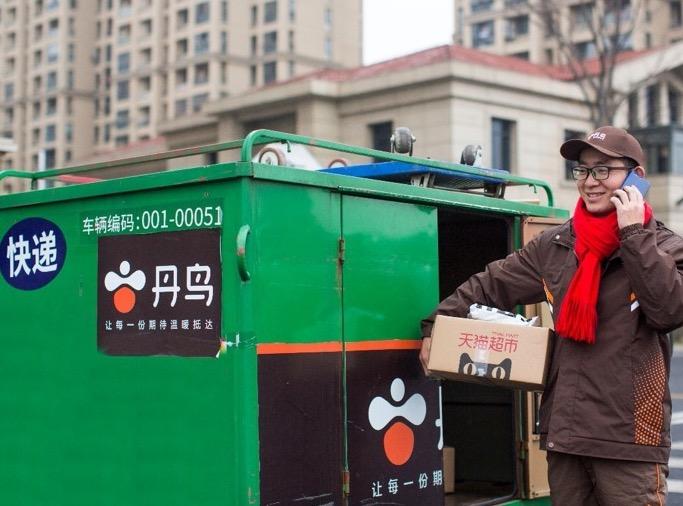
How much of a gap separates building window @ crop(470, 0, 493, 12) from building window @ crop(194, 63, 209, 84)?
67.3ft

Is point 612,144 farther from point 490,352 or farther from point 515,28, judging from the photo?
point 515,28

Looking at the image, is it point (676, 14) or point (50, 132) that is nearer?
point (676, 14)

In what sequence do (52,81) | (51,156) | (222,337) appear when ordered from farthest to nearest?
(52,81) → (51,156) → (222,337)

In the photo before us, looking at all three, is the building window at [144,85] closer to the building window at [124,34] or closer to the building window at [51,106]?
the building window at [124,34]

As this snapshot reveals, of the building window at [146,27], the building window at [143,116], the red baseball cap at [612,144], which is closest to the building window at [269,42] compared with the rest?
the building window at [146,27]

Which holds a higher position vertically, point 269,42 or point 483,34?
point 269,42

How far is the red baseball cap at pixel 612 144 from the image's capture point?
3.97 metres

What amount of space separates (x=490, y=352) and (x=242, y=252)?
1.13 meters

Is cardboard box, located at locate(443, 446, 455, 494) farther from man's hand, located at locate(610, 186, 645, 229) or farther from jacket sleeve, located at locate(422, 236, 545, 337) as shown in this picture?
man's hand, located at locate(610, 186, 645, 229)

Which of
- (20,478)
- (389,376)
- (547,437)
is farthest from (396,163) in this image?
(20,478)

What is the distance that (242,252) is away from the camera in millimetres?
3812

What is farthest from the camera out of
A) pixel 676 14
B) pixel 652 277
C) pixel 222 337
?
pixel 676 14

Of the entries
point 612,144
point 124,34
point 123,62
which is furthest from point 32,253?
point 124,34

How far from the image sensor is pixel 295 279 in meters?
4.08
